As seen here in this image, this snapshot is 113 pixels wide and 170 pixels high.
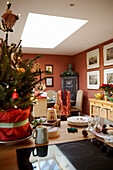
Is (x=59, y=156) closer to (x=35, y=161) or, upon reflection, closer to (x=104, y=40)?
(x=35, y=161)

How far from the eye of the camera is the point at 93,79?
5.68 m

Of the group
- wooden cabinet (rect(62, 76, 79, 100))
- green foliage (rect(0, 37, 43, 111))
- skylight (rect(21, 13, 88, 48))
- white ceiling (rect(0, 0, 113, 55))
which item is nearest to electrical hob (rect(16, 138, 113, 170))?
green foliage (rect(0, 37, 43, 111))

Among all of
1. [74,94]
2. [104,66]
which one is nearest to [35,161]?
[104,66]

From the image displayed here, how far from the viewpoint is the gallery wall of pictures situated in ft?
15.6

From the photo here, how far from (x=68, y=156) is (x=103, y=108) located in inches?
139

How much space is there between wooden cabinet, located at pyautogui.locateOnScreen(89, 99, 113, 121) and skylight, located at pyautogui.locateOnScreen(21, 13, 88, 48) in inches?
82.6

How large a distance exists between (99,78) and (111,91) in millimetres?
1445

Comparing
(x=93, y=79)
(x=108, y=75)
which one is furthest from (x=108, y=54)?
(x=93, y=79)

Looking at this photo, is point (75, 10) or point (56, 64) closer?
point (75, 10)

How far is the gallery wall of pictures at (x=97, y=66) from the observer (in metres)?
4.74

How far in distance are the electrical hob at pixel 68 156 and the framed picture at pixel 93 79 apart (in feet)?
14.6

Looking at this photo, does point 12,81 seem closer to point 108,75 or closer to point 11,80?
point 11,80

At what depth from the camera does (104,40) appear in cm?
481

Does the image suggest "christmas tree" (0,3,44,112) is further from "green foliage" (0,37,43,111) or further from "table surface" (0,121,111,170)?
"table surface" (0,121,111,170)
